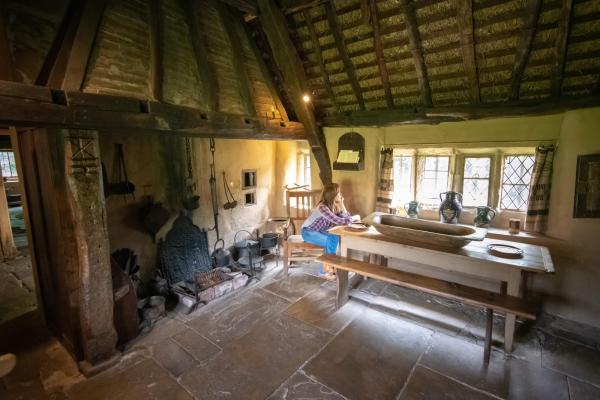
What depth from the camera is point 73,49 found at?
8.23ft

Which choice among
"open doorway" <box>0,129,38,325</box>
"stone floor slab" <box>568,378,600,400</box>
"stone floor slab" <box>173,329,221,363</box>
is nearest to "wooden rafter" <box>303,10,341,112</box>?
"open doorway" <box>0,129,38,325</box>

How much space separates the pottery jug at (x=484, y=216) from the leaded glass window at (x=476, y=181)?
14.4 inches

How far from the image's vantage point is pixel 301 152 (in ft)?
20.9

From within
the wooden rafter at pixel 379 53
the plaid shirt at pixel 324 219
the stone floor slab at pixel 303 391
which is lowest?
the stone floor slab at pixel 303 391

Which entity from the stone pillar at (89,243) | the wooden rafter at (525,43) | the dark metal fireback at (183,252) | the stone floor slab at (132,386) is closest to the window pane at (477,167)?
the wooden rafter at (525,43)

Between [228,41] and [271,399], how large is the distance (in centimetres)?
412

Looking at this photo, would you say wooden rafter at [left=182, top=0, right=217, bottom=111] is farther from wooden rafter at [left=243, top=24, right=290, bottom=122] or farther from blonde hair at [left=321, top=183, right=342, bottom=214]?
blonde hair at [left=321, top=183, right=342, bottom=214]

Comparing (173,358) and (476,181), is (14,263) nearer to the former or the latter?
(173,358)

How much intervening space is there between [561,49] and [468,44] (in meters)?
0.84

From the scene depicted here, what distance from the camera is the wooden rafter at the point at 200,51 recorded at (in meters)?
3.51

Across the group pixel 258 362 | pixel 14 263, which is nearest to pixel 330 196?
pixel 258 362

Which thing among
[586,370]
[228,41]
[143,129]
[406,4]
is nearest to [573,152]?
[586,370]

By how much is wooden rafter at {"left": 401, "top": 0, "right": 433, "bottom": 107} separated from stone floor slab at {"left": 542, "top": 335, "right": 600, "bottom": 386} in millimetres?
3152

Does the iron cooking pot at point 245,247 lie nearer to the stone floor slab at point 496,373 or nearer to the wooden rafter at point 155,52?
the wooden rafter at point 155,52
